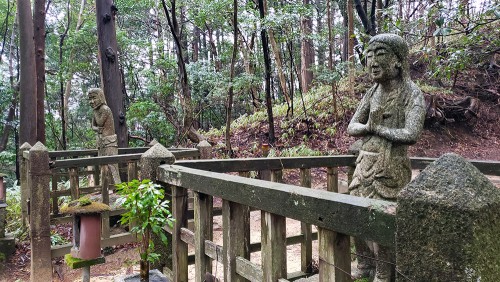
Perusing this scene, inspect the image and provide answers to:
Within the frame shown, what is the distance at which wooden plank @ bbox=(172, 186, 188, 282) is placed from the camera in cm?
292

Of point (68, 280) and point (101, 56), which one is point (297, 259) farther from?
point (101, 56)

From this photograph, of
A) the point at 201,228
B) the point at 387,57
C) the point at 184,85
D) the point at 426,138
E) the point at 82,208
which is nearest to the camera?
the point at 201,228

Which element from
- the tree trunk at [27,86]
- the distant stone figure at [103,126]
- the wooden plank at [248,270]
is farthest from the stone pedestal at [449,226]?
the tree trunk at [27,86]

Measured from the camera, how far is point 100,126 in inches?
323

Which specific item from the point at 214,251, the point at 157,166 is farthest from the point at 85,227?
the point at 214,251

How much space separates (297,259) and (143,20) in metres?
20.9

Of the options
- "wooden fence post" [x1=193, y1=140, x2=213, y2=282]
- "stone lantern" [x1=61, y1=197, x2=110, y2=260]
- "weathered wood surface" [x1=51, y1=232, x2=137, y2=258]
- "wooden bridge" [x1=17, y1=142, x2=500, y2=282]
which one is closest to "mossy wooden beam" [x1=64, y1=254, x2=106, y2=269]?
"stone lantern" [x1=61, y1=197, x2=110, y2=260]

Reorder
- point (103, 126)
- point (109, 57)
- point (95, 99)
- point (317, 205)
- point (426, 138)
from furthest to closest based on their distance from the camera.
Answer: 1. point (426, 138)
2. point (109, 57)
3. point (103, 126)
4. point (95, 99)
5. point (317, 205)

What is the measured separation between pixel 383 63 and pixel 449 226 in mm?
2056

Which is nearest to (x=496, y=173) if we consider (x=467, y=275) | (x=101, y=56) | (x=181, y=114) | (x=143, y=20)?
(x=467, y=275)

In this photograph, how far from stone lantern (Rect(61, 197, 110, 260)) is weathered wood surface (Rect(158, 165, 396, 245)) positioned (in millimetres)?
1361

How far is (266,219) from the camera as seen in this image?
6.40 ft

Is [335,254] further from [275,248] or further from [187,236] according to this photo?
[187,236]

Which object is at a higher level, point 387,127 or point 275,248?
point 387,127
